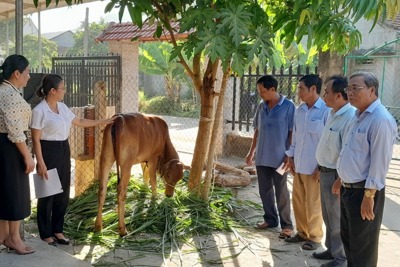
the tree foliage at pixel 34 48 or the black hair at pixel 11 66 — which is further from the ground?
the tree foliage at pixel 34 48

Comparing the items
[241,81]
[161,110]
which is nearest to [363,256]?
[241,81]

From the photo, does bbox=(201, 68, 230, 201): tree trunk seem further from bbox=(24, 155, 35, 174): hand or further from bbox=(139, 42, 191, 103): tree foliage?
bbox=(139, 42, 191, 103): tree foliage

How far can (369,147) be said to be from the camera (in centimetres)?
312

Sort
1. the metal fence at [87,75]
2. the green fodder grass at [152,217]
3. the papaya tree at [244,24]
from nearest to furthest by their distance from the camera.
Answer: the papaya tree at [244,24] < the green fodder grass at [152,217] < the metal fence at [87,75]

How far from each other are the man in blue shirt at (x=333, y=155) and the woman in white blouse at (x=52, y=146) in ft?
7.76

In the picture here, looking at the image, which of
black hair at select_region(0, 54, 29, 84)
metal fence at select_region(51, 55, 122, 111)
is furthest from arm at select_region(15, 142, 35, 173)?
metal fence at select_region(51, 55, 122, 111)

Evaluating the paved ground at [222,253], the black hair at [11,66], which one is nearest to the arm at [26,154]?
the black hair at [11,66]

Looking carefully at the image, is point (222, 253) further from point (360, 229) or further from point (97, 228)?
point (360, 229)

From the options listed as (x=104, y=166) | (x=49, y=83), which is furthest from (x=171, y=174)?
(x=49, y=83)

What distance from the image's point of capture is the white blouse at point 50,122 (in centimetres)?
405

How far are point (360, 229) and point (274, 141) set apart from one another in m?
1.74

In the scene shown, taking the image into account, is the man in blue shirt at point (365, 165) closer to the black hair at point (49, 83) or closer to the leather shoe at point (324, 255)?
the leather shoe at point (324, 255)

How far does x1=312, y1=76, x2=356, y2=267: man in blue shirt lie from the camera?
12.2 feet

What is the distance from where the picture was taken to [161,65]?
771 inches
